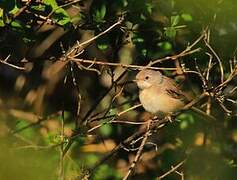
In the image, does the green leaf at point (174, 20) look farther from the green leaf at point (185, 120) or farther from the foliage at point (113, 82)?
the green leaf at point (185, 120)

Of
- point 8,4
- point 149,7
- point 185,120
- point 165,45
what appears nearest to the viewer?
point 8,4

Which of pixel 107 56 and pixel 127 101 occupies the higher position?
pixel 107 56

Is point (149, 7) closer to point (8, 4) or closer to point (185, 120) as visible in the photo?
point (8, 4)

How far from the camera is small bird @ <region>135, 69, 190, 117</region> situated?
218 inches

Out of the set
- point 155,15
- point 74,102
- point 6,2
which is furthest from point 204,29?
point 74,102

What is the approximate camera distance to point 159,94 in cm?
582

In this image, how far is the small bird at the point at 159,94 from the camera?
555 cm

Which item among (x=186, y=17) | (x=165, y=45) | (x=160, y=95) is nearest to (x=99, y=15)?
(x=186, y=17)

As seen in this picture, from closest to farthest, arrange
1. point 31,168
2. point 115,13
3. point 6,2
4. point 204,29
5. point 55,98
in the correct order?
point 31,168 → point 6,2 → point 204,29 → point 115,13 → point 55,98

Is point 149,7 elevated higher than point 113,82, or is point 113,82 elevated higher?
point 149,7

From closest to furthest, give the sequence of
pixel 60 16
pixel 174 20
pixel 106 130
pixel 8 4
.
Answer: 1. pixel 8 4
2. pixel 60 16
3. pixel 174 20
4. pixel 106 130

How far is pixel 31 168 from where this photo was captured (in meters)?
2.47

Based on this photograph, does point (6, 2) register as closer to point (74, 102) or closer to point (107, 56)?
point (107, 56)

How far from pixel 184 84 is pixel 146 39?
1.02 m
